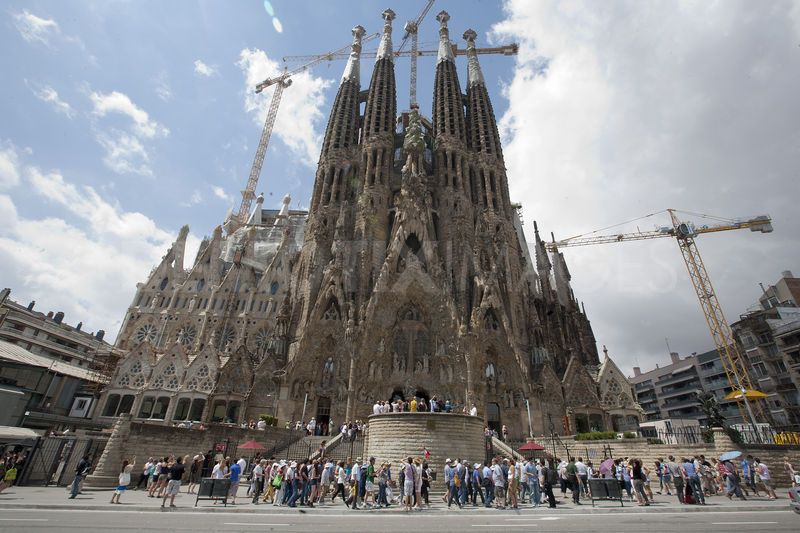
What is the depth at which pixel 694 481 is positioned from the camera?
13398mm

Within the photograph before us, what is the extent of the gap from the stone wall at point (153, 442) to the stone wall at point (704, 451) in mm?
19958

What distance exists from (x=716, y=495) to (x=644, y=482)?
5276 mm

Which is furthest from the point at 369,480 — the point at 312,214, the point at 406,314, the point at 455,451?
the point at 312,214

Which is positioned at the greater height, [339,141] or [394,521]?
[339,141]

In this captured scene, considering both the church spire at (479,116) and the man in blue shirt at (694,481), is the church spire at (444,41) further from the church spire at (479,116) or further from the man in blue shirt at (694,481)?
the man in blue shirt at (694,481)

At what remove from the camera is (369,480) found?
45.2ft

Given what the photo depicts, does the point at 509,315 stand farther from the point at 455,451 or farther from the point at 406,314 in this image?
the point at 455,451

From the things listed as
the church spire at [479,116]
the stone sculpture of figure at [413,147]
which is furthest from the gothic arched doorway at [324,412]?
the church spire at [479,116]

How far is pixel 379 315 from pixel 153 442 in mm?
20665

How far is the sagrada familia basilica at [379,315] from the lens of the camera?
34969 millimetres

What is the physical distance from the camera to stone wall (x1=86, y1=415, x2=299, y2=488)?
60.7 feet

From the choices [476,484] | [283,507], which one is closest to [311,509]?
[283,507]

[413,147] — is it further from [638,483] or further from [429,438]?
[638,483]

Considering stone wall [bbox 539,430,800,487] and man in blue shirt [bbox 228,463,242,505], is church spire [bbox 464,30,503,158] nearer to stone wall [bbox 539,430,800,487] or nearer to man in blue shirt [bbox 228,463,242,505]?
stone wall [bbox 539,430,800,487]
